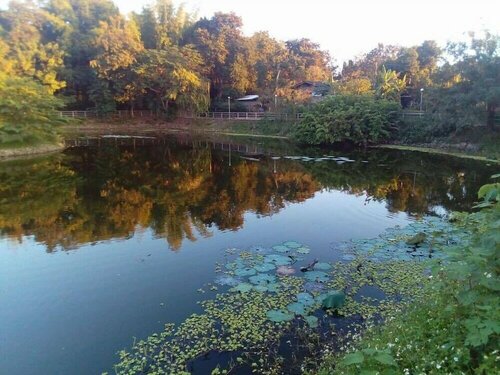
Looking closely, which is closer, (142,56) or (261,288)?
(261,288)

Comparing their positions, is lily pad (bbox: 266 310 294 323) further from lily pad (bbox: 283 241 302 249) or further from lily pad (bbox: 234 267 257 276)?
lily pad (bbox: 283 241 302 249)

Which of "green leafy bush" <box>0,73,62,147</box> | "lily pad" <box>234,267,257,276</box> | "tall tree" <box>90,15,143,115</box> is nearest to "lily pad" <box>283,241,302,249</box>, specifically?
"lily pad" <box>234,267,257,276</box>

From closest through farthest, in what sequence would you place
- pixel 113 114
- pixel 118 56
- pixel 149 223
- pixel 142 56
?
pixel 149 223, pixel 118 56, pixel 142 56, pixel 113 114

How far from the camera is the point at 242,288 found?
370 inches

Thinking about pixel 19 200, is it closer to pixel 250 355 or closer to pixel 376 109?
pixel 250 355

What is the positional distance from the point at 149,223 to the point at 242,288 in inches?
258

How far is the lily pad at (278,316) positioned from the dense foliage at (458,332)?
1.86 meters

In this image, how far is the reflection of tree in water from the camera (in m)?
14.5

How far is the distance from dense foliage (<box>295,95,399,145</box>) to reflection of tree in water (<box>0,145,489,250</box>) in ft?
22.1

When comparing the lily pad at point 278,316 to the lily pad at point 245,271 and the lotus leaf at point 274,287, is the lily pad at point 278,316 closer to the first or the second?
the lotus leaf at point 274,287

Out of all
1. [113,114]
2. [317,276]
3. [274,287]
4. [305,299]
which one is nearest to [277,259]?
[317,276]

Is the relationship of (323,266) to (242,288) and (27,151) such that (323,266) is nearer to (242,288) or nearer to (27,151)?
(242,288)

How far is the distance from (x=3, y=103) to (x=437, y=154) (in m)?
33.5

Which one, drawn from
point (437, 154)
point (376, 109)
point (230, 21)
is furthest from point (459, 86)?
point (230, 21)
